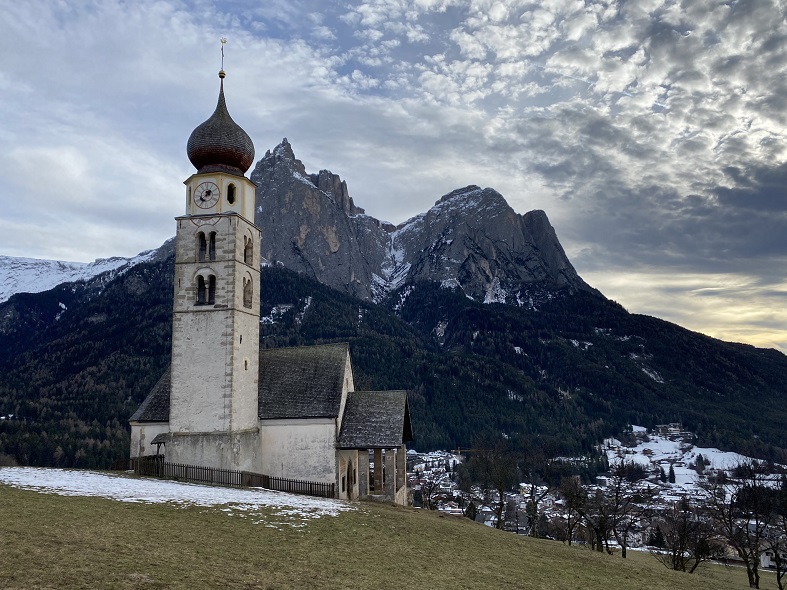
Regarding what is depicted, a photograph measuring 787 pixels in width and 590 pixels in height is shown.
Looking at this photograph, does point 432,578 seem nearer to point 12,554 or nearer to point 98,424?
point 12,554

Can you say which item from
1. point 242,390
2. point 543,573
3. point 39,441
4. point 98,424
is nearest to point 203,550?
point 543,573

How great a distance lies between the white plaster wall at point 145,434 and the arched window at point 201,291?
902 centimetres

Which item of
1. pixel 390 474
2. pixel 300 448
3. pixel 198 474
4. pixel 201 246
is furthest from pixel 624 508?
pixel 201 246

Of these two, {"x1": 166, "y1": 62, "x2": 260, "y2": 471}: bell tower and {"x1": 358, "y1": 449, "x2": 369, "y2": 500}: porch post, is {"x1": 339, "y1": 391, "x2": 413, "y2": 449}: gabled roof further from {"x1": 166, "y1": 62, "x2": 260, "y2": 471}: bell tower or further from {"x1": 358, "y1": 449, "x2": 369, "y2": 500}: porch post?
{"x1": 166, "y1": 62, "x2": 260, "y2": 471}: bell tower

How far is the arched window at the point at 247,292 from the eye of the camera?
153 ft

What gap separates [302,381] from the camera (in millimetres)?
47750

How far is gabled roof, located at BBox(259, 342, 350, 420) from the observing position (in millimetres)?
45938

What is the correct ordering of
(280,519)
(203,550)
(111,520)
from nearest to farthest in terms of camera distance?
(203,550), (111,520), (280,519)

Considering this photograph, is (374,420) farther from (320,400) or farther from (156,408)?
(156,408)

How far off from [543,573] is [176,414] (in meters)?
26.1

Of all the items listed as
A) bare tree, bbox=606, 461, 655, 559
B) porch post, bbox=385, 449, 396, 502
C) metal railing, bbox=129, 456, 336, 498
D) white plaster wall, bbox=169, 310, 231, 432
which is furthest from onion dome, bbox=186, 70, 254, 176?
bare tree, bbox=606, 461, 655, 559

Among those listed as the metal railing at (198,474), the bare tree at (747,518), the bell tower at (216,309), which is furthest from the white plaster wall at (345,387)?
the bare tree at (747,518)

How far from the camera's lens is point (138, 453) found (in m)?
47.1

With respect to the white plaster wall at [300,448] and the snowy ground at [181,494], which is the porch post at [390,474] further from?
the snowy ground at [181,494]
